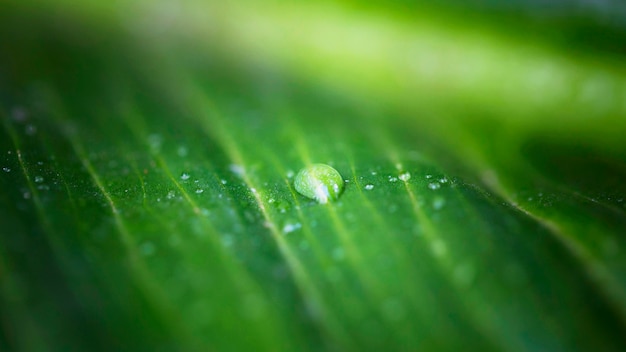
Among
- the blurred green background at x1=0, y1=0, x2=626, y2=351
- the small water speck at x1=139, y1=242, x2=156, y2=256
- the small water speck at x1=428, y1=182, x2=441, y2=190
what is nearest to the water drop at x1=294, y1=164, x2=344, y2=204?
the blurred green background at x1=0, y1=0, x2=626, y2=351

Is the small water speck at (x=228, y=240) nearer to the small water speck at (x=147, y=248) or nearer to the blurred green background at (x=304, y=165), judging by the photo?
the blurred green background at (x=304, y=165)

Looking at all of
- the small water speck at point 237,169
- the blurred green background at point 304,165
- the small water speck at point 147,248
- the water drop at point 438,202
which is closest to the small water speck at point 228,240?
the blurred green background at point 304,165

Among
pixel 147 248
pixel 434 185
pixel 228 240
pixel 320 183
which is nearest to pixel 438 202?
pixel 434 185

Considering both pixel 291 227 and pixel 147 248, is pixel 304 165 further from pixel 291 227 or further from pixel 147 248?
pixel 147 248

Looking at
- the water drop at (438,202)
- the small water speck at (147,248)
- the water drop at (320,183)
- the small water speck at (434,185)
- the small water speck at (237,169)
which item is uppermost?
the small water speck at (237,169)

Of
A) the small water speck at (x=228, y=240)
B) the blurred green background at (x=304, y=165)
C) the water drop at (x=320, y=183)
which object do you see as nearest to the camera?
the blurred green background at (x=304, y=165)

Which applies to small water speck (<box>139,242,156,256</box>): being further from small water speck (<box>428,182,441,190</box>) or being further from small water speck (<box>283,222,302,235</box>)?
small water speck (<box>428,182,441,190</box>)
